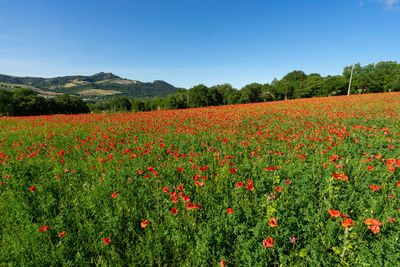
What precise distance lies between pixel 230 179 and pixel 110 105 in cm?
13619

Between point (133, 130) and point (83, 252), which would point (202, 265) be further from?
point (133, 130)

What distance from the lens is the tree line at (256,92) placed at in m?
51.0

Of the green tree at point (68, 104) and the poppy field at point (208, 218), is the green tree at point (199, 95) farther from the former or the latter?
the poppy field at point (208, 218)

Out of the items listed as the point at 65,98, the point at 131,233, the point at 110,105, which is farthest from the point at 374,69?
the point at 110,105

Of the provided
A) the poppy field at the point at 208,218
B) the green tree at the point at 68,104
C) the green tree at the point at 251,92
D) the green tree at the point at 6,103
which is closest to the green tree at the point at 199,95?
the green tree at the point at 251,92

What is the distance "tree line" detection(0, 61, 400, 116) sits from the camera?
50956 millimetres

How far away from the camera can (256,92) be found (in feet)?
249

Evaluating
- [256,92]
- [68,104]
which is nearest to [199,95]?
[256,92]

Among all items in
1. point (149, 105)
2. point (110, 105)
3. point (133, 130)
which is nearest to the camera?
point (133, 130)

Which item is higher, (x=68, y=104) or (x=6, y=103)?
(x=68, y=104)

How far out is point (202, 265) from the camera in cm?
213

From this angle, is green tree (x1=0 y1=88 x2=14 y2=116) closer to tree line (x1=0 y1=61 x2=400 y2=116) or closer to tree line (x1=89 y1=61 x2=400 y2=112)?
tree line (x1=0 y1=61 x2=400 y2=116)

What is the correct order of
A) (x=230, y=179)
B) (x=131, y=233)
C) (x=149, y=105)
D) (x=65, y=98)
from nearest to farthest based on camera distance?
(x=131, y=233)
(x=230, y=179)
(x=65, y=98)
(x=149, y=105)

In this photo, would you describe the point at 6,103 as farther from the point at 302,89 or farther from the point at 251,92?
the point at 302,89
